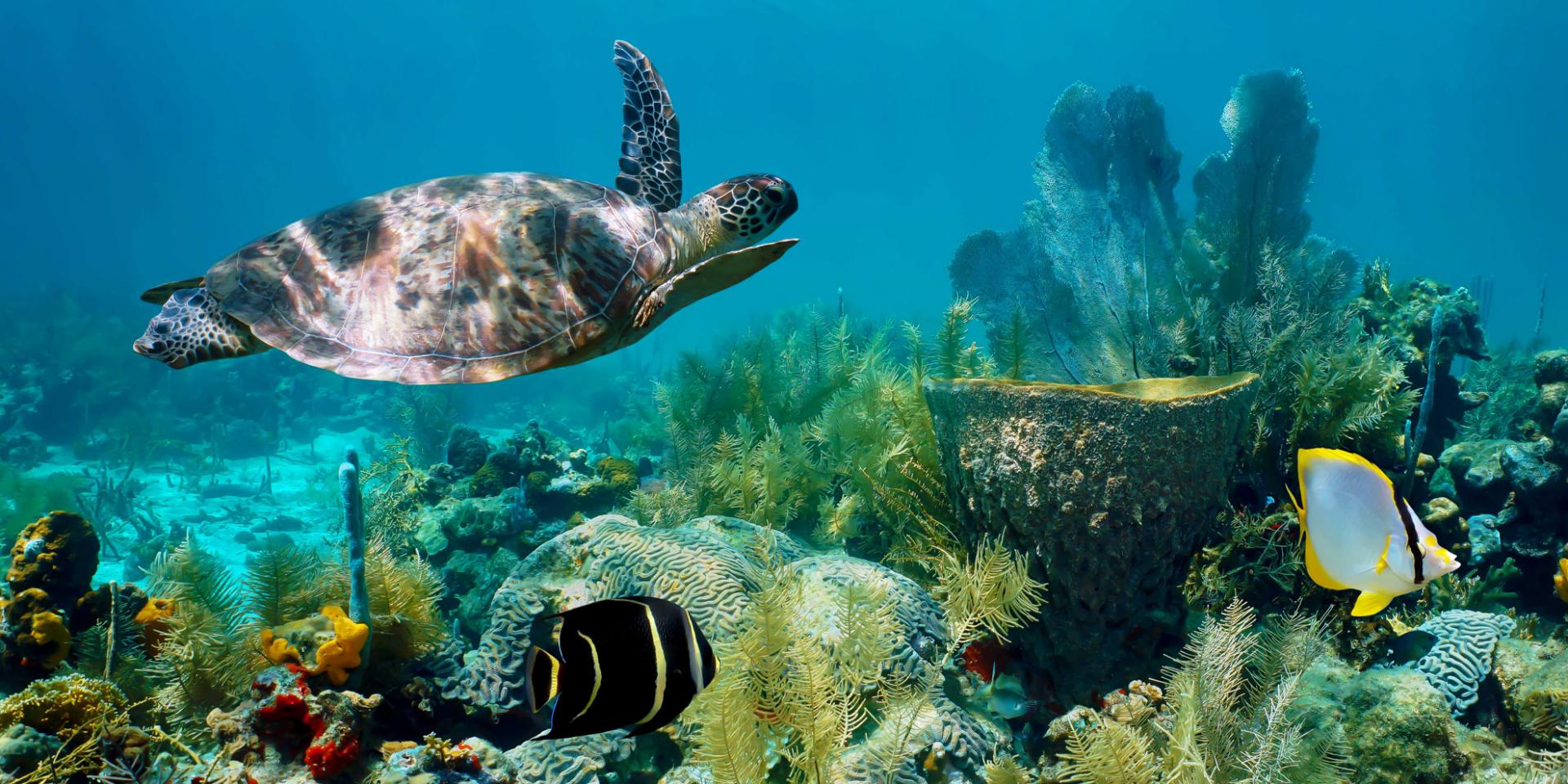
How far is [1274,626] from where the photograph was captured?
295 cm

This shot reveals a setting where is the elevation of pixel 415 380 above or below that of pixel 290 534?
above

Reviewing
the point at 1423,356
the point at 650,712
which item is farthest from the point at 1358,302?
the point at 650,712

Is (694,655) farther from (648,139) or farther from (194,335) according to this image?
(648,139)

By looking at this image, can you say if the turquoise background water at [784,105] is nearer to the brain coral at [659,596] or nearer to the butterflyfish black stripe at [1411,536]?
the brain coral at [659,596]

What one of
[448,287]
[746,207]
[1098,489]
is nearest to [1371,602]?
[1098,489]

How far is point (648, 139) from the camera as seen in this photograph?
150 inches

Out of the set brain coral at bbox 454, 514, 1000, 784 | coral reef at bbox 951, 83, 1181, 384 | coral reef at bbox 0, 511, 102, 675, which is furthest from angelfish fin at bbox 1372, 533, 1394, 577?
coral reef at bbox 0, 511, 102, 675

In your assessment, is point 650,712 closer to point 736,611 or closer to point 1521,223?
point 736,611

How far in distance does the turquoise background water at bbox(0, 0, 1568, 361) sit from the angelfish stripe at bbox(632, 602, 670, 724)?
5320 cm

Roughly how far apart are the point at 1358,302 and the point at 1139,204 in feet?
7.24

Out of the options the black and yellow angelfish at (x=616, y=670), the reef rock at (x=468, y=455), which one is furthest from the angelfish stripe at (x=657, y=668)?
the reef rock at (x=468, y=455)

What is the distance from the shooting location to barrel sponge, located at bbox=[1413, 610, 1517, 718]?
3271mm

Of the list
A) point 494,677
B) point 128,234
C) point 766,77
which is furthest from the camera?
point 766,77

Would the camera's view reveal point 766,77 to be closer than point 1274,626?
No
